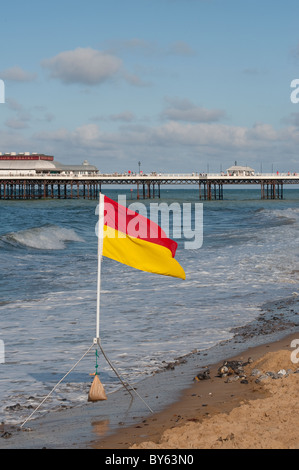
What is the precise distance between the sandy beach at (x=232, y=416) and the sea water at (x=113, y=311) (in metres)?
1.56

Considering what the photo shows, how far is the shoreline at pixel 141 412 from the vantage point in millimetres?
6719

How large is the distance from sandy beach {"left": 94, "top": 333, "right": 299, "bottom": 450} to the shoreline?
0.5 inches

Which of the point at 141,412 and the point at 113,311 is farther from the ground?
the point at 141,412

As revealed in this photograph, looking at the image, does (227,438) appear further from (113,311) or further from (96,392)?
(113,311)

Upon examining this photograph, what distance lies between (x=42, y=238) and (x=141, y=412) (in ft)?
95.2

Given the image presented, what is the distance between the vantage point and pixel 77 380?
368 inches

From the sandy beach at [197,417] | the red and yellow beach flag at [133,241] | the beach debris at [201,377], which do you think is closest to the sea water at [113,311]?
the sandy beach at [197,417]

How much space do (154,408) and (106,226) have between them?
2429 millimetres

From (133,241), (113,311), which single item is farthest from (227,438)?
(113,311)

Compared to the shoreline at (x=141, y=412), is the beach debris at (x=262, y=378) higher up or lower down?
higher up

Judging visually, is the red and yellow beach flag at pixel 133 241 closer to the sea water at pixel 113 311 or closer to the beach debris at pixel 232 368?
the beach debris at pixel 232 368

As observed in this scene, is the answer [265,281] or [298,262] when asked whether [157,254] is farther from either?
[298,262]

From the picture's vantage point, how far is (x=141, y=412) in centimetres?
762
